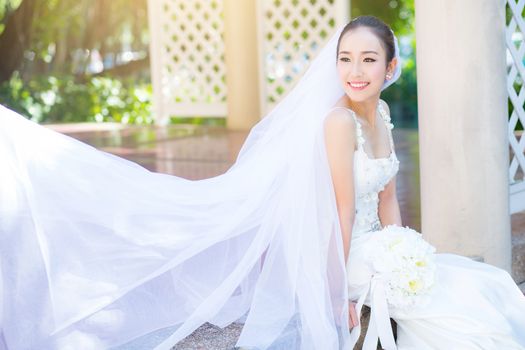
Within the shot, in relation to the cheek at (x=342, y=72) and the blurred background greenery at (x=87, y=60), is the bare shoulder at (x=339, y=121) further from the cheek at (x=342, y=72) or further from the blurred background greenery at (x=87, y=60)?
the blurred background greenery at (x=87, y=60)

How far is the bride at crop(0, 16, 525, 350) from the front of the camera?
263cm

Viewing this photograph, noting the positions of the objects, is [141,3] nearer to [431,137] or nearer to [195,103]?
[195,103]

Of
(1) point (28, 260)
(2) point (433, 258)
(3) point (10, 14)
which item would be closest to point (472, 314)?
(2) point (433, 258)

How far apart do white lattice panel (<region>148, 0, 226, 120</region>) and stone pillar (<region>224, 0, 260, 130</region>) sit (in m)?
0.64

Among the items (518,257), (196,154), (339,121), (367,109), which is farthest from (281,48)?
(339,121)

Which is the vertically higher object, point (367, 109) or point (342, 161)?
point (367, 109)

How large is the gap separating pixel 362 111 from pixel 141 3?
1297 centimetres

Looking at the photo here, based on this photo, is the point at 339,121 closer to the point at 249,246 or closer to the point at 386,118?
the point at 386,118

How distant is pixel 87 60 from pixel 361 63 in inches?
482

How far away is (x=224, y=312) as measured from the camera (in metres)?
2.78

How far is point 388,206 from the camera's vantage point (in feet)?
10.5

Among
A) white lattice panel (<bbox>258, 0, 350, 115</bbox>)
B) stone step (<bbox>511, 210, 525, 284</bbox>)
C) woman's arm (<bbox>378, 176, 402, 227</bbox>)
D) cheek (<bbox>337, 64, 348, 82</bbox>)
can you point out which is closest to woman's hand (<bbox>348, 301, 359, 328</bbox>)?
woman's arm (<bbox>378, 176, 402, 227</bbox>)

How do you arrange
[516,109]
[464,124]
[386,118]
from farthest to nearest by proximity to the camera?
[516,109]
[464,124]
[386,118]

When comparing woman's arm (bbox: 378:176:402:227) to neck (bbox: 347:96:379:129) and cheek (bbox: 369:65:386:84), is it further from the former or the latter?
cheek (bbox: 369:65:386:84)
